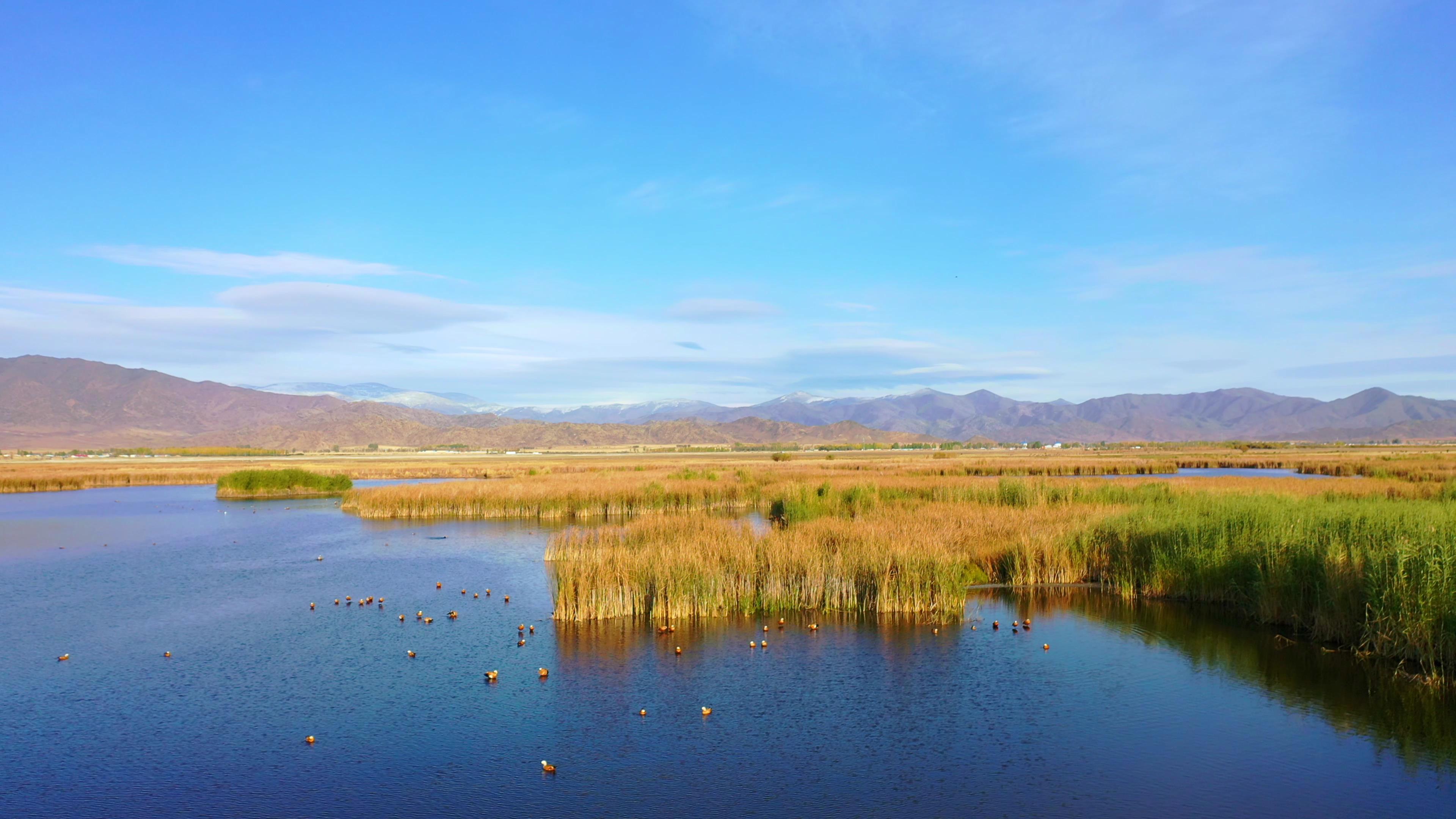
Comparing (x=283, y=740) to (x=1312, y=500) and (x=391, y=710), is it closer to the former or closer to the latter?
(x=391, y=710)

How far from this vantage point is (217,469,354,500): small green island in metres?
51.6

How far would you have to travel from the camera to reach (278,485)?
53.0 m

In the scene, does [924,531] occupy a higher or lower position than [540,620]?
higher

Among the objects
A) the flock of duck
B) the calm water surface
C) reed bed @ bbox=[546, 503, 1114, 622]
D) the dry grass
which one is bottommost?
the calm water surface

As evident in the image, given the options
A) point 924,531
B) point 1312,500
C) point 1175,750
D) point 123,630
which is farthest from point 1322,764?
point 123,630

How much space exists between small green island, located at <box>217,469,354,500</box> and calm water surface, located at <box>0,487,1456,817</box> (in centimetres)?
3340

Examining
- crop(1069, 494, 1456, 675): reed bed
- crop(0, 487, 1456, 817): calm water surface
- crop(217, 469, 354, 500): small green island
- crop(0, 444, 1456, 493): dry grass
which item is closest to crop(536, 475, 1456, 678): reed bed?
crop(1069, 494, 1456, 675): reed bed

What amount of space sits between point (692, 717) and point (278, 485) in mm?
48962

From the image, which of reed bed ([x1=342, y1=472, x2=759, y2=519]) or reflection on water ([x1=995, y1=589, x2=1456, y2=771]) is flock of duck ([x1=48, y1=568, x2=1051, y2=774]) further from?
reed bed ([x1=342, y1=472, x2=759, y2=519])

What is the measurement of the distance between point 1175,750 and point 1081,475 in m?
51.6

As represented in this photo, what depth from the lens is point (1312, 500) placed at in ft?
76.4

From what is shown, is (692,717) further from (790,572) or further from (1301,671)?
(1301,671)

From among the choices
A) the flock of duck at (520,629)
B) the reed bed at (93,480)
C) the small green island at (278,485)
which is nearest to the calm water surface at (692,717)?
the flock of duck at (520,629)

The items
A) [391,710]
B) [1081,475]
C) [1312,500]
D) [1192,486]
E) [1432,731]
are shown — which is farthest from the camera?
[1081,475]
